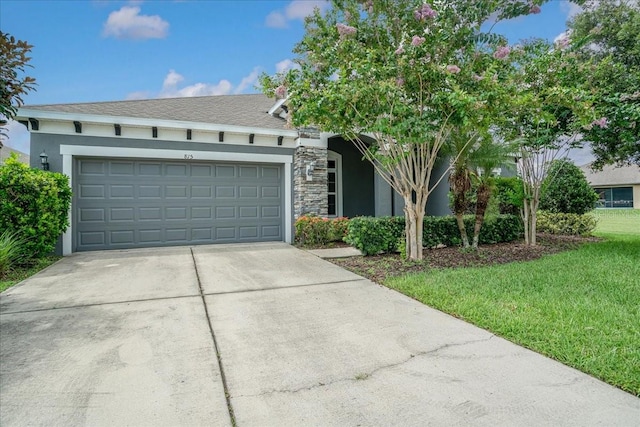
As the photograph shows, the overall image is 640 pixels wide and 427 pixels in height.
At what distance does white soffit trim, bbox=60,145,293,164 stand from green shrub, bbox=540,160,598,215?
8939 mm

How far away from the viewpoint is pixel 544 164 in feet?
29.4

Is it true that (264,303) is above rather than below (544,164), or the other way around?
below

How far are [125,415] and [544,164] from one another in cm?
1017

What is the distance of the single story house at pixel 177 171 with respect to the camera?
8.15 meters

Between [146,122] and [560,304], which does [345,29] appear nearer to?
[560,304]

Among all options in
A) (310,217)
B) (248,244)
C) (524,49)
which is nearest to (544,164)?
(524,49)

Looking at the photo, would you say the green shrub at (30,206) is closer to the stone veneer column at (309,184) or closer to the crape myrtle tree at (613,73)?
the stone veneer column at (309,184)

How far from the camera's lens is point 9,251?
237 inches

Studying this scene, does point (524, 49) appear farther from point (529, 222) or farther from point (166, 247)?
point (166, 247)

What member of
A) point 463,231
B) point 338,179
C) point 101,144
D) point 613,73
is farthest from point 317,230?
point 613,73

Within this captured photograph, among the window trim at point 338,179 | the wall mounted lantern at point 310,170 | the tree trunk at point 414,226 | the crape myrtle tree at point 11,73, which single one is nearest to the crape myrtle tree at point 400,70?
the tree trunk at point 414,226

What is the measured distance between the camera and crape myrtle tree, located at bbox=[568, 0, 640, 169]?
706 centimetres

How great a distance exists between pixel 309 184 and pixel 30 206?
623 cm

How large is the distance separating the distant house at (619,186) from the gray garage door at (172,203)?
1214 inches
